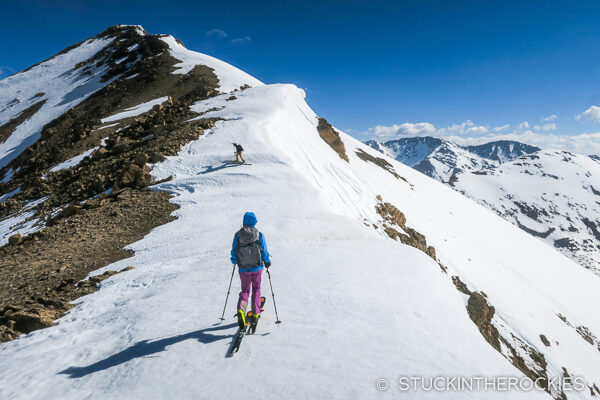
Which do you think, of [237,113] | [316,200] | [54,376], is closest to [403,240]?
[316,200]

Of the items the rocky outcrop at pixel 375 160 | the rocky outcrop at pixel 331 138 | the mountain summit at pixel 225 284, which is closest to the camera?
the mountain summit at pixel 225 284

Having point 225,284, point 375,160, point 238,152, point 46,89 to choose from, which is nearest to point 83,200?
point 238,152

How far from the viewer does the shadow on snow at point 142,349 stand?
6.07 m

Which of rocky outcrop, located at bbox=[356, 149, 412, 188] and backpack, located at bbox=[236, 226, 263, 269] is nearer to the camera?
backpack, located at bbox=[236, 226, 263, 269]

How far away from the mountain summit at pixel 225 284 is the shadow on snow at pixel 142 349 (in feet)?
0.13

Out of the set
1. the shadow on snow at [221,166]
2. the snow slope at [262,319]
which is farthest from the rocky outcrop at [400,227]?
the shadow on snow at [221,166]

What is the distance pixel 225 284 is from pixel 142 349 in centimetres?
305

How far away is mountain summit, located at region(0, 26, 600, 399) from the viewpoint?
5.86m

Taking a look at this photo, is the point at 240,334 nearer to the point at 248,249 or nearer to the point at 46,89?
the point at 248,249

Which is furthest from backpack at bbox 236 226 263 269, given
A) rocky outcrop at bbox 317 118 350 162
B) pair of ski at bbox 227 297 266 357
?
rocky outcrop at bbox 317 118 350 162

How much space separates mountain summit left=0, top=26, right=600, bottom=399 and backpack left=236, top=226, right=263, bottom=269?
161 centimetres

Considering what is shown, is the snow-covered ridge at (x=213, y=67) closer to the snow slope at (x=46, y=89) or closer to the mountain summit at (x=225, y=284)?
the mountain summit at (x=225, y=284)

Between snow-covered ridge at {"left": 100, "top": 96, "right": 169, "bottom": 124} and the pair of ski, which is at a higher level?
snow-covered ridge at {"left": 100, "top": 96, "right": 169, "bottom": 124}

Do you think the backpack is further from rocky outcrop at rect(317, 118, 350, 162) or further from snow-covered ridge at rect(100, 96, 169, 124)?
snow-covered ridge at rect(100, 96, 169, 124)
